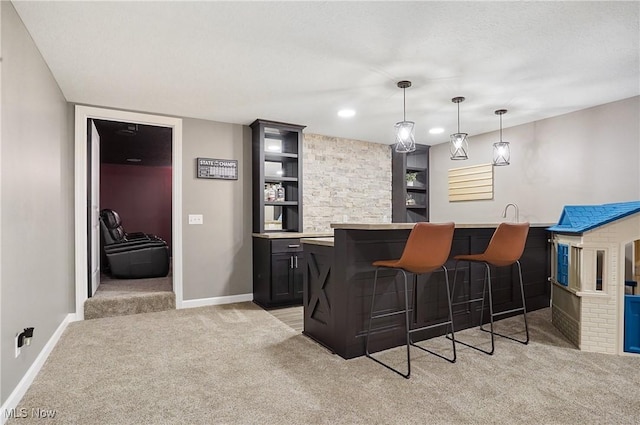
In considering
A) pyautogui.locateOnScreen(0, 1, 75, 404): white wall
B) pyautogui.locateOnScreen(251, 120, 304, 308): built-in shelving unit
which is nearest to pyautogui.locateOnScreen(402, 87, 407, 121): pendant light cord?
pyautogui.locateOnScreen(251, 120, 304, 308): built-in shelving unit

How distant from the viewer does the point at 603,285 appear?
2861mm

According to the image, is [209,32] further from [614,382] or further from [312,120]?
[614,382]

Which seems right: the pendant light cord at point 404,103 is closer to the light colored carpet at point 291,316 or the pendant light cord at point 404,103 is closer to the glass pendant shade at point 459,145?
the glass pendant shade at point 459,145

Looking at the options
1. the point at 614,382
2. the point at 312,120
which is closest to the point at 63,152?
the point at 312,120

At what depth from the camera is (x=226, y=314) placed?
4059 millimetres

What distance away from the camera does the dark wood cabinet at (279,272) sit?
429 centimetres

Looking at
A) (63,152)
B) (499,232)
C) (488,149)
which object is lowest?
(499,232)

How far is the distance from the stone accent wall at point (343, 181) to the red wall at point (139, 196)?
5171mm

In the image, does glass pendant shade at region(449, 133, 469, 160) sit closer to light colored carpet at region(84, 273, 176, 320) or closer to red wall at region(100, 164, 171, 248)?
light colored carpet at region(84, 273, 176, 320)

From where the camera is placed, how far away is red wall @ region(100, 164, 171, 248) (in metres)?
8.30

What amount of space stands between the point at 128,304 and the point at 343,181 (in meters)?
3.43

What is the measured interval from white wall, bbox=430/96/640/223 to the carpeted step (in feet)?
14.9

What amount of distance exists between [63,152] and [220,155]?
1.69 m

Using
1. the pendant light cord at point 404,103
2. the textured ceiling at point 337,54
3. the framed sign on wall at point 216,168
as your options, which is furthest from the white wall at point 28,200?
the pendant light cord at point 404,103
